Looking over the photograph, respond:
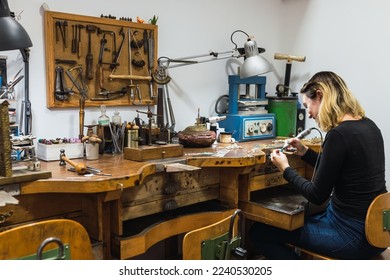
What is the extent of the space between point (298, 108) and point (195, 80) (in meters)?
0.89

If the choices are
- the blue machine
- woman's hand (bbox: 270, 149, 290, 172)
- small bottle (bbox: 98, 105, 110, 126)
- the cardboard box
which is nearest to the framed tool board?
small bottle (bbox: 98, 105, 110, 126)

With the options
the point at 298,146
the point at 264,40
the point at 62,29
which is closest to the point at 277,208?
the point at 298,146

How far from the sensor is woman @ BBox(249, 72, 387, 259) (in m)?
1.78

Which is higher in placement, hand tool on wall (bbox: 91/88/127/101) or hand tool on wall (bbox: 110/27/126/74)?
hand tool on wall (bbox: 110/27/126/74)

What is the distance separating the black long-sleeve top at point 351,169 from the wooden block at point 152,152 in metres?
0.64

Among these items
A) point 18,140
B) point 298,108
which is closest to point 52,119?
point 18,140

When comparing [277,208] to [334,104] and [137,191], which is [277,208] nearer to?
[334,104]

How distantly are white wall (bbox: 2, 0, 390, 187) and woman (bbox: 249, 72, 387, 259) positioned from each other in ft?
3.20

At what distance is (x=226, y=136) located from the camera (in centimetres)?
259

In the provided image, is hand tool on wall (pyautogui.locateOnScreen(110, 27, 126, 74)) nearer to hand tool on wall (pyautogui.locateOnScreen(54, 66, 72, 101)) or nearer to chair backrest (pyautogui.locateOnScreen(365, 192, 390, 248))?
hand tool on wall (pyautogui.locateOnScreen(54, 66, 72, 101))

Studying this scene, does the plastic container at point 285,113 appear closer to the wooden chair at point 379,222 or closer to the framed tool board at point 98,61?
the framed tool board at point 98,61

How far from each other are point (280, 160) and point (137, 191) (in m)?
0.75

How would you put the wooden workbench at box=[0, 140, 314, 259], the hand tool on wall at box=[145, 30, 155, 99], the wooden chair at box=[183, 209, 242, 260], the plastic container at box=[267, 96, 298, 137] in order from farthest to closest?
the plastic container at box=[267, 96, 298, 137]
the hand tool on wall at box=[145, 30, 155, 99]
the wooden workbench at box=[0, 140, 314, 259]
the wooden chair at box=[183, 209, 242, 260]
